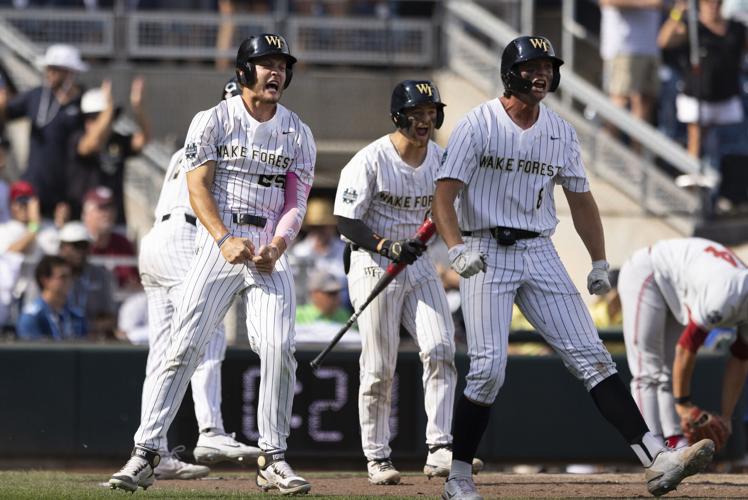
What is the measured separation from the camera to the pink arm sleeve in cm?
807

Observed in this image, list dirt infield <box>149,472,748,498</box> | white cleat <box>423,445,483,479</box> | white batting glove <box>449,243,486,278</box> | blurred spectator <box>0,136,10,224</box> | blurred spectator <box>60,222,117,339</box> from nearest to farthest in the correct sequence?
white batting glove <box>449,243,486,278</box>
dirt infield <box>149,472,748,498</box>
white cleat <box>423,445,483,479</box>
blurred spectator <box>60,222,117,339</box>
blurred spectator <box>0,136,10,224</box>

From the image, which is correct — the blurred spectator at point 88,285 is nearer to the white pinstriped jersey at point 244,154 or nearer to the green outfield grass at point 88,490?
the green outfield grass at point 88,490

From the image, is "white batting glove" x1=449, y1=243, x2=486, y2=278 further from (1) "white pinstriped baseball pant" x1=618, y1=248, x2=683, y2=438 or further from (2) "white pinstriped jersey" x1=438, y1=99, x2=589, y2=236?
(1) "white pinstriped baseball pant" x1=618, y1=248, x2=683, y2=438

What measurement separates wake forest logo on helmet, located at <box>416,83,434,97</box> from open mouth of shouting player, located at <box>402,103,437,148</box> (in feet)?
0.22

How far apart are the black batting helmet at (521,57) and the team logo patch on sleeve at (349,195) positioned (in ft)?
5.17

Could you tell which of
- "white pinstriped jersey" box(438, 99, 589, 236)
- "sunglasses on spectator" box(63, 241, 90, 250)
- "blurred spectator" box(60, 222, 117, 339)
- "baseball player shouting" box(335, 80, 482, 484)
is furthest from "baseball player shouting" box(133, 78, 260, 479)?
"sunglasses on spectator" box(63, 241, 90, 250)

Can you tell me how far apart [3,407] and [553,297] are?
535cm

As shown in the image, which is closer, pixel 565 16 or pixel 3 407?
pixel 3 407

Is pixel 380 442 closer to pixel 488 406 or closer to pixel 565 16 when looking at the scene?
pixel 488 406

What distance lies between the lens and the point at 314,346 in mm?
12117

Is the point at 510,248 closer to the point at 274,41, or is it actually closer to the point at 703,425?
the point at 274,41

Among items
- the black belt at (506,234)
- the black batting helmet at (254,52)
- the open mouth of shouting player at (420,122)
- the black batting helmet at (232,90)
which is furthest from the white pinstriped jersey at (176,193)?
the black belt at (506,234)

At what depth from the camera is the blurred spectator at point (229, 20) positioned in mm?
16000

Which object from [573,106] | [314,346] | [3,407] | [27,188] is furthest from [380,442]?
[573,106]
